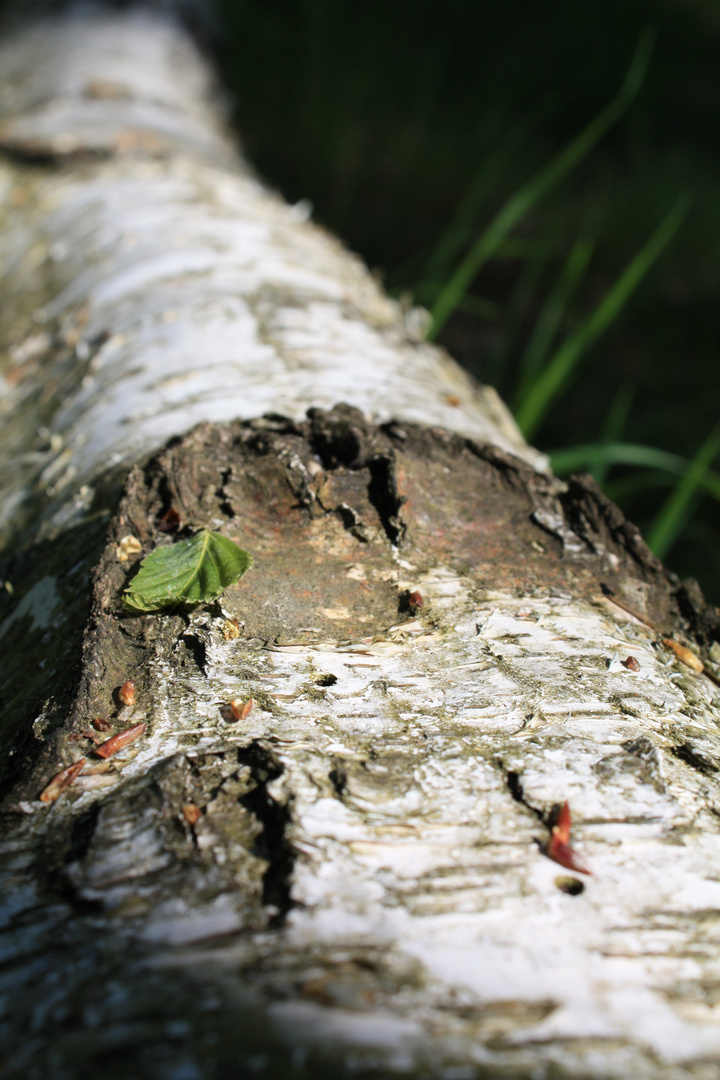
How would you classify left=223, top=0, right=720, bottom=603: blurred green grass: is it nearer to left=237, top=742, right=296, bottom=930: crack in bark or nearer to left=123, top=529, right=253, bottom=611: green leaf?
left=123, top=529, right=253, bottom=611: green leaf

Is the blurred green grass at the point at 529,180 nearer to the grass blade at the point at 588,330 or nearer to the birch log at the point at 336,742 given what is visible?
the grass blade at the point at 588,330

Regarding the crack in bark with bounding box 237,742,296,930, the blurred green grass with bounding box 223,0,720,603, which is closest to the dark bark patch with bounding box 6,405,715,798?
the crack in bark with bounding box 237,742,296,930

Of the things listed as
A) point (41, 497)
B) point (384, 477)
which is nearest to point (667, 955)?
point (384, 477)

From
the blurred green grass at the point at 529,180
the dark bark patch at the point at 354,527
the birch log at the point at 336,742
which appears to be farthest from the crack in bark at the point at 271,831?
the blurred green grass at the point at 529,180

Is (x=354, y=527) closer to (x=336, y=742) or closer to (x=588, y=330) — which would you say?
(x=336, y=742)

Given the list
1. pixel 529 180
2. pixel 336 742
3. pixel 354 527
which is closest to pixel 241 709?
pixel 336 742

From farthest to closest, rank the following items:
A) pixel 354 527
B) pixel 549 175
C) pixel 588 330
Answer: pixel 549 175, pixel 588 330, pixel 354 527
